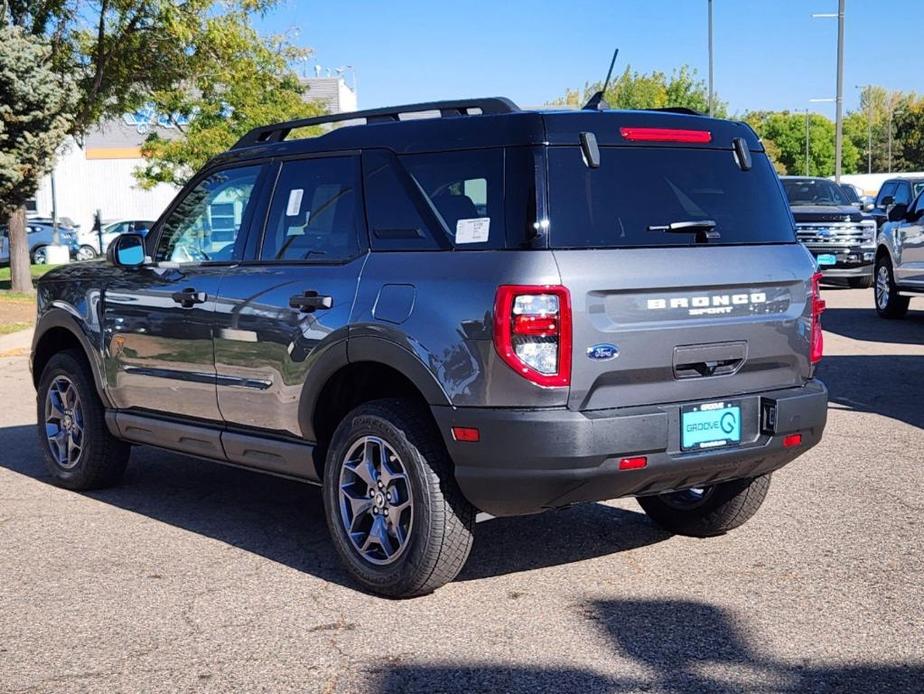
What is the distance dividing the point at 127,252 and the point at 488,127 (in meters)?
2.59

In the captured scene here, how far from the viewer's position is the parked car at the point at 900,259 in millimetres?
16078

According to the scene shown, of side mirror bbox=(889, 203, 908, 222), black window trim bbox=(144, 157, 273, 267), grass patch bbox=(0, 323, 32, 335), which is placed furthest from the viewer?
grass patch bbox=(0, 323, 32, 335)

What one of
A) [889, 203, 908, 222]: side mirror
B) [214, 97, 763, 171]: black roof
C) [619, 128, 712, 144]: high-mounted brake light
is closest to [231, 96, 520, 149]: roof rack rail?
[214, 97, 763, 171]: black roof

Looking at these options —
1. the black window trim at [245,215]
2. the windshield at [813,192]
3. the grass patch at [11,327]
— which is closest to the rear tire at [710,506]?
the black window trim at [245,215]

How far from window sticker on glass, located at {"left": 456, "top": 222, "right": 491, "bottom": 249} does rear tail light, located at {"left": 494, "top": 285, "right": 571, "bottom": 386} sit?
1.10ft

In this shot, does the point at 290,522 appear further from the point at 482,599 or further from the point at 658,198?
the point at 658,198

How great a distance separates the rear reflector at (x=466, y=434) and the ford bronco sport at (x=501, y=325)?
0.04 ft

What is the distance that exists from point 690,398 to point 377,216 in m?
1.56

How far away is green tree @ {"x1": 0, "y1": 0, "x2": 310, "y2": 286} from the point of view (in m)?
21.1

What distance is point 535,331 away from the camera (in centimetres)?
465

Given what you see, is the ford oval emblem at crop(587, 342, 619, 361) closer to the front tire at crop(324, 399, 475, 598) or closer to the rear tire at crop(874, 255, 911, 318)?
the front tire at crop(324, 399, 475, 598)

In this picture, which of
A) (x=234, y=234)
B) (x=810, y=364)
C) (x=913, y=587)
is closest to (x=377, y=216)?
(x=234, y=234)

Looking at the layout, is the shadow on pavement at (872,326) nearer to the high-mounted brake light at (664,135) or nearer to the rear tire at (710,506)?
the rear tire at (710,506)

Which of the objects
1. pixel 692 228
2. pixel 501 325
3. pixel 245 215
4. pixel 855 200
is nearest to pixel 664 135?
pixel 692 228
